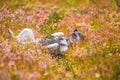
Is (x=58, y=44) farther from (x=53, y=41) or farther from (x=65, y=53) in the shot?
(x=53, y=41)

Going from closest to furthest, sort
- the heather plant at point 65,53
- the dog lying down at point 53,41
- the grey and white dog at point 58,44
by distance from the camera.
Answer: the heather plant at point 65,53, the dog lying down at point 53,41, the grey and white dog at point 58,44

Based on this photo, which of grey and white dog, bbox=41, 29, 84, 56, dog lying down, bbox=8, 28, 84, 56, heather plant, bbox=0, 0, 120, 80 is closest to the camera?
heather plant, bbox=0, 0, 120, 80

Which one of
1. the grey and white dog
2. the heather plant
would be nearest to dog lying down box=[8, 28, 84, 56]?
the grey and white dog

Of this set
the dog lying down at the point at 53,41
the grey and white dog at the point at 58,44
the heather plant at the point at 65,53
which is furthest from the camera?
the grey and white dog at the point at 58,44

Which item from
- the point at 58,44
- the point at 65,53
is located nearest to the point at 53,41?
the point at 58,44

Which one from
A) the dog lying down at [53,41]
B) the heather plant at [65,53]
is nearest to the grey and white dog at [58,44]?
the dog lying down at [53,41]

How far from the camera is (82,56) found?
1229 cm

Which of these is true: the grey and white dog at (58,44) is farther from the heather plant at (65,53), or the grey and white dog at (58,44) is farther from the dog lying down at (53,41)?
the heather plant at (65,53)

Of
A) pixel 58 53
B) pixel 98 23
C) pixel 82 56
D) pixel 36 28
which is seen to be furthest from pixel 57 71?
pixel 98 23

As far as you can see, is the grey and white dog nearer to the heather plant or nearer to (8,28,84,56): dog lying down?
(8,28,84,56): dog lying down

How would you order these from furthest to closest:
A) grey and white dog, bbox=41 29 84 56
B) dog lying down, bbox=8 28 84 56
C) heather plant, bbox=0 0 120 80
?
grey and white dog, bbox=41 29 84 56
dog lying down, bbox=8 28 84 56
heather plant, bbox=0 0 120 80

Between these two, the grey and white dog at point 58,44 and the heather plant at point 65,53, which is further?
the grey and white dog at point 58,44

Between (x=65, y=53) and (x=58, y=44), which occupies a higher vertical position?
(x=58, y=44)

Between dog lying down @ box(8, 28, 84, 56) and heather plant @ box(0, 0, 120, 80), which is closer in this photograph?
heather plant @ box(0, 0, 120, 80)
